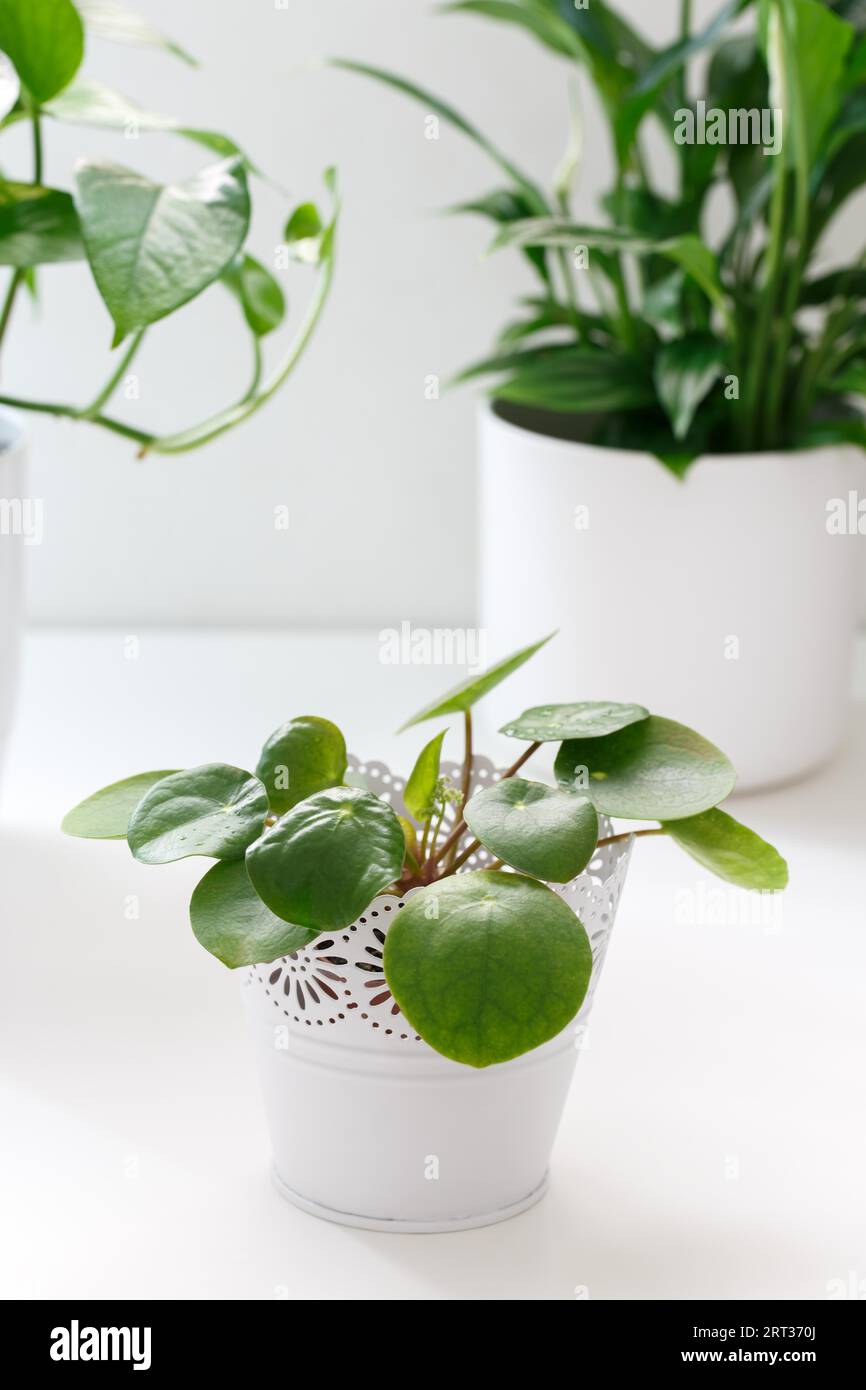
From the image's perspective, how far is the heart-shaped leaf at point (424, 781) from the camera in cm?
69

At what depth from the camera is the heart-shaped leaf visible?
687 mm

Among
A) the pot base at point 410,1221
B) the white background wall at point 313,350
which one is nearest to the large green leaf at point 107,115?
the white background wall at point 313,350

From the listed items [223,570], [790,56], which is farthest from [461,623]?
[790,56]

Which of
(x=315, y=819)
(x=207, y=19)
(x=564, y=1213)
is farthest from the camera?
(x=207, y=19)

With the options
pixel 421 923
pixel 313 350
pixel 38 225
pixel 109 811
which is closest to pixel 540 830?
pixel 421 923

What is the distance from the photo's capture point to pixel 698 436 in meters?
1.09

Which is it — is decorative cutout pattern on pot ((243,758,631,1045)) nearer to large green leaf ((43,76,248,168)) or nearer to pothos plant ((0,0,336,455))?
pothos plant ((0,0,336,455))

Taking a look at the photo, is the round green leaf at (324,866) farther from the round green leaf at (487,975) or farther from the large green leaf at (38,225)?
the large green leaf at (38,225)

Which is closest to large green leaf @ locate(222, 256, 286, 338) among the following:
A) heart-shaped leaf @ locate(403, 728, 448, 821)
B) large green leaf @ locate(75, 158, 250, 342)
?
large green leaf @ locate(75, 158, 250, 342)

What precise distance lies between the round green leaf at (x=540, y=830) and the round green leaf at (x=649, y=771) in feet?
0.08

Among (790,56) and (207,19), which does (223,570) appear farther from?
(790,56)

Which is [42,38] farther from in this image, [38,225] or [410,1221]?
[410,1221]
